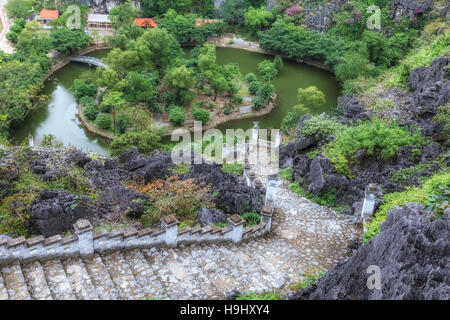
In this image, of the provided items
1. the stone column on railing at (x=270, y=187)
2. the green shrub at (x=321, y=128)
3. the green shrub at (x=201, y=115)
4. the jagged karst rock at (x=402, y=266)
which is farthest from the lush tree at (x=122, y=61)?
the jagged karst rock at (x=402, y=266)

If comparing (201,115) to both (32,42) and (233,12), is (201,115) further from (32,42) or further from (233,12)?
(233,12)

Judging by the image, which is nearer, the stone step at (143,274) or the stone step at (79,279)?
the stone step at (79,279)

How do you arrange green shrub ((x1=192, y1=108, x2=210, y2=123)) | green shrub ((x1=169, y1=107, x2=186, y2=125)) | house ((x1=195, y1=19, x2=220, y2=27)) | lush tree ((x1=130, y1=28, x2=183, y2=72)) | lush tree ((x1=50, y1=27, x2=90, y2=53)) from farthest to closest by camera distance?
Answer: house ((x1=195, y1=19, x2=220, y2=27)) < lush tree ((x1=50, y1=27, x2=90, y2=53)) < lush tree ((x1=130, y1=28, x2=183, y2=72)) < green shrub ((x1=192, y1=108, x2=210, y2=123)) < green shrub ((x1=169, y1=107, x2=186, y2=125))

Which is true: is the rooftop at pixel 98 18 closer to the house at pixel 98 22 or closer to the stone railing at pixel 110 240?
the house at pixel 98 22

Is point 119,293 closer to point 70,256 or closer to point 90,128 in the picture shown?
point 70,256

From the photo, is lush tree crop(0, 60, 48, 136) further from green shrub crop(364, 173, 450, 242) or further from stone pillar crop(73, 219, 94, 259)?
green shrub crop(364, 173, 450, 242)

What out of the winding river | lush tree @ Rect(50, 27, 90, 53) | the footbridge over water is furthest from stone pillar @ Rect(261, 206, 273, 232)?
lush tree @ Rect(50, 27, 90, 53)
